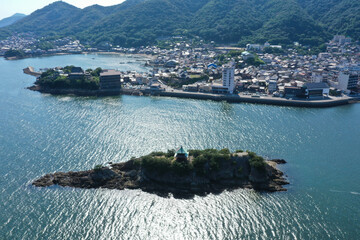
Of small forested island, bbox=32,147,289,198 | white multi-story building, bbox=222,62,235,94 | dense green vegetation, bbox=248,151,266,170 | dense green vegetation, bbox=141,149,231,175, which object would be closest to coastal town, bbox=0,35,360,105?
white multi-story building, bbox=222,62,235,94

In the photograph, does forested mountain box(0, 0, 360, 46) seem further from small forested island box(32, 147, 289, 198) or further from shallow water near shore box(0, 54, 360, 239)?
small forested island box(32, 147, 289, 198)

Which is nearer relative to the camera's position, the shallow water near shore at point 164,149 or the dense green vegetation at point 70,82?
the shallow water near shore at point 164,149

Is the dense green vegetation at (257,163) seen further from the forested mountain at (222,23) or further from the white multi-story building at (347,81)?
the forested mountain at (222,23)

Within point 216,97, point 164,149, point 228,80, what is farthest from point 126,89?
point 164,149

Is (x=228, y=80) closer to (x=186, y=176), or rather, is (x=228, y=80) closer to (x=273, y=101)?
(x=273, y=101)

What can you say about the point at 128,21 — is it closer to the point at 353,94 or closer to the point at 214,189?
the point at 353,94

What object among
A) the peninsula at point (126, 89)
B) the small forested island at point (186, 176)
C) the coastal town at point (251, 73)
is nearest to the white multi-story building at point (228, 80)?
the coastal town at point (251, 73)
